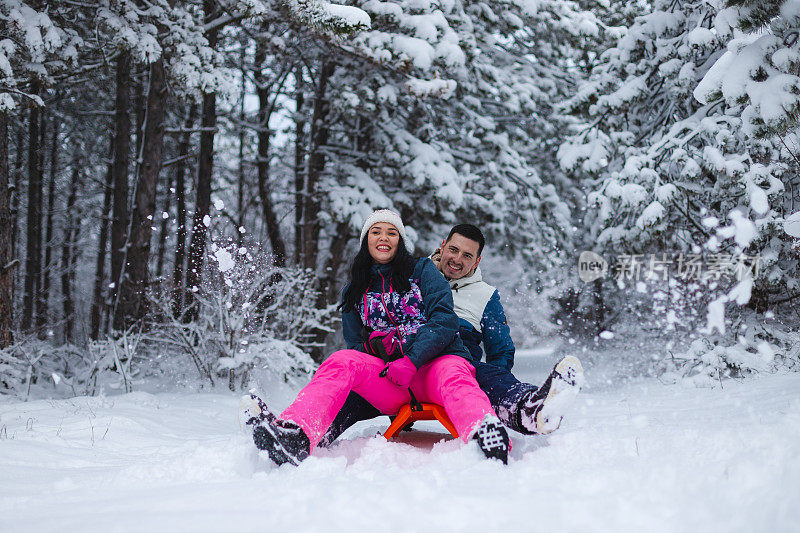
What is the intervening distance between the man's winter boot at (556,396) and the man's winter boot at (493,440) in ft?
0.98

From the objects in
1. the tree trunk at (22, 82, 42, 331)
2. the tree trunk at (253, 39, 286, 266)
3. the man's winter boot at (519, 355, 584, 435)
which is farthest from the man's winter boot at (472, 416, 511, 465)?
the tree trunk at (22, 82, 42, 331)

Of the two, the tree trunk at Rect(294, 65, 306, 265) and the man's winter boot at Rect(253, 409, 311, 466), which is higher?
the tree trunk at Rect(294, 65, 306, 265)

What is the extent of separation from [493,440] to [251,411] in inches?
40.2

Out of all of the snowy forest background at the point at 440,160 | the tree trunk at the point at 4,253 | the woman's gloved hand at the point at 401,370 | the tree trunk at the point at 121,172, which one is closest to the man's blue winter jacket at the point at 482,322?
the woman's gloved hand at the point at 401,370

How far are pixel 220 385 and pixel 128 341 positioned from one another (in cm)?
104

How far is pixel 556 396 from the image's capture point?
250 cm

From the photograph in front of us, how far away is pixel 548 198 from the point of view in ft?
34.7

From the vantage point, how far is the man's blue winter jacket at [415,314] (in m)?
2.90

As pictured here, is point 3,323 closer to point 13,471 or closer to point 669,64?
point 13,471

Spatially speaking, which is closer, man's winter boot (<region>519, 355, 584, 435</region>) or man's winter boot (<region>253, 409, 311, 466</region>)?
man's winter boot (<region>253, 409, 311, 466</region>)

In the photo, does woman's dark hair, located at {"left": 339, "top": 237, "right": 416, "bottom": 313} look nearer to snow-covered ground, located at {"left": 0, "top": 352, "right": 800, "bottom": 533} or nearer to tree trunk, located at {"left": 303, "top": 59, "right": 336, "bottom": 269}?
snow-covered ground, located at {"left": 0, "top": 352, "right": 800, "bottom": 533}

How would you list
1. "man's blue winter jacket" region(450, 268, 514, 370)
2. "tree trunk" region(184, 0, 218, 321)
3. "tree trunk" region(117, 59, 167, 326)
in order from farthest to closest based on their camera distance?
"tree trunk" region(117, 59, 167, 326) < "tree trunk" region(184, 0, 218, 321) < "man's blue winter jacket" region(450, 268, 514, 370)

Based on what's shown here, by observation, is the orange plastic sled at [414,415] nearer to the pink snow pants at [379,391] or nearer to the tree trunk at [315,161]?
the pink snow pants at [379,391]

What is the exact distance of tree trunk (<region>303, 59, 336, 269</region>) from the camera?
30.6 feet
